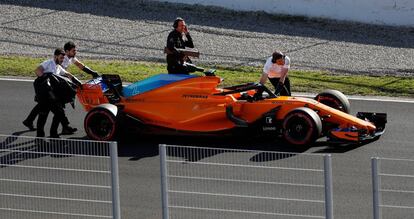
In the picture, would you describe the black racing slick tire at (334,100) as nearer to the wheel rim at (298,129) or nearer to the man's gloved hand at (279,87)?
the man's gloved hand at (279,87)

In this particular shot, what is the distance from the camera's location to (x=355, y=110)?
20.9 m

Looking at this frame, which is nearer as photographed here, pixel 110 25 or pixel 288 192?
pixel 288 192

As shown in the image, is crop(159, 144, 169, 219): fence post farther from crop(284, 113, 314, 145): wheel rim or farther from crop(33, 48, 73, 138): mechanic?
crop(33, 48, 73, 138): mechanic

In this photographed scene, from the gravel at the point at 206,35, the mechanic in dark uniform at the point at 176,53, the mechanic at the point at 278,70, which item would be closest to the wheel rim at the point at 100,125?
the mechanic in dark uniform at the point at 176,53

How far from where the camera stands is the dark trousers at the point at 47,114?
1856 cm

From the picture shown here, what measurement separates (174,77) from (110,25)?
428 inches

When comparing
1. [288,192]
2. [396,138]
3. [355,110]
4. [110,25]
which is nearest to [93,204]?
[288,192]

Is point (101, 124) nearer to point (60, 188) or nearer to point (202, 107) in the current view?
point (202, 107)

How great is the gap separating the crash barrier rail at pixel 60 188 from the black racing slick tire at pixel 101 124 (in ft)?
15.3

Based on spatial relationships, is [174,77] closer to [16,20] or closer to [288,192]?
[288,192]

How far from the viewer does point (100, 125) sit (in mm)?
18484

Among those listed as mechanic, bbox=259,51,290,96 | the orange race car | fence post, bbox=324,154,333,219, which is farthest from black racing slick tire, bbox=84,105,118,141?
fence post, bbox=324,154,333,219

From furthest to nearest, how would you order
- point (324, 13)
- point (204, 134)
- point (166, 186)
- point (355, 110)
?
→ 1. point (324, 13)
2. point (355, 110)
3. point (204, 134)
4. point (166, 186)

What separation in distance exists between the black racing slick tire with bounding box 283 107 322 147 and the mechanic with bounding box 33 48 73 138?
144 inches
